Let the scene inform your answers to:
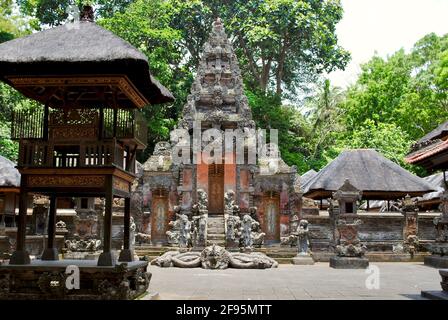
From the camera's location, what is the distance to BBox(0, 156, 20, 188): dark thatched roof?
21.9m

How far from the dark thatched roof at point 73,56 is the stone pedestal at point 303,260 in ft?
43.0

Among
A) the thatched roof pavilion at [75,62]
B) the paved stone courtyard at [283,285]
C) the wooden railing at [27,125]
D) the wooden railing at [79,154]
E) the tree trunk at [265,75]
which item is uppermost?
the tree trunk at [265,75]

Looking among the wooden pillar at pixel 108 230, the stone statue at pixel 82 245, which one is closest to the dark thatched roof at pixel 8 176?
the stone statue at pixel 82 245

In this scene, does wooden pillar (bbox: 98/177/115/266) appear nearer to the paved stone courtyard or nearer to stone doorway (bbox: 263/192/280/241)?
the paved stone courtyard

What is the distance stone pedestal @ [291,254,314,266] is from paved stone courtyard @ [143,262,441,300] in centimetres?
393

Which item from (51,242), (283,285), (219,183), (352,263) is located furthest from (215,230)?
(51,242)

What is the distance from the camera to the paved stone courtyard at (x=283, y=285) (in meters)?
10.9

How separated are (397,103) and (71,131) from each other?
107 feet

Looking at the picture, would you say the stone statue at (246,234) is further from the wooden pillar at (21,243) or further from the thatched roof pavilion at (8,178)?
the wooden pillar at (21,243)

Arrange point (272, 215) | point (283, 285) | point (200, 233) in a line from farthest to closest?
Result: point (272, 215), point (200, 233), point (283, 285)

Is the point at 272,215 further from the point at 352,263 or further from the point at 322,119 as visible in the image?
the point at 322,119

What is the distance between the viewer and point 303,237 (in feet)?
71.4

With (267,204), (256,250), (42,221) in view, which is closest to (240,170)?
(267,204)

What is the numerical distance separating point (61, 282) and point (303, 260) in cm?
1379
